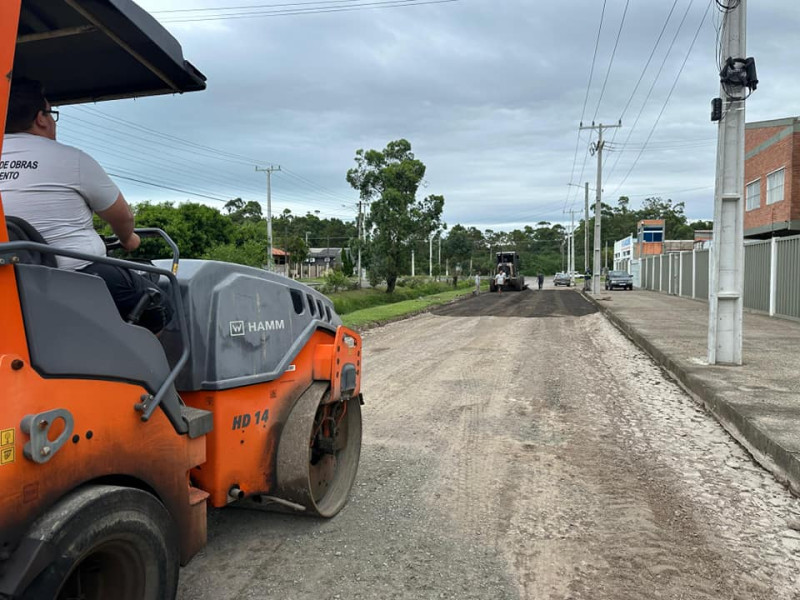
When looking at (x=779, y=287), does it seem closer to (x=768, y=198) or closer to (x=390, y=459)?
(x=768, y=198)

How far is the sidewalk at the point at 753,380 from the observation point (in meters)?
5.61

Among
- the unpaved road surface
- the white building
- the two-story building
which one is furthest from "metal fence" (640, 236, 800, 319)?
the white building

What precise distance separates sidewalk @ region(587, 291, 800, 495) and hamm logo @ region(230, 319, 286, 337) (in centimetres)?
409

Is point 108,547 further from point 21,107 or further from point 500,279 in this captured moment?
point 500,279

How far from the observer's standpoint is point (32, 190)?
2387 millimetres

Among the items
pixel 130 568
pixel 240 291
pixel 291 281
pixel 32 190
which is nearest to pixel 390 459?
pixel 291 281

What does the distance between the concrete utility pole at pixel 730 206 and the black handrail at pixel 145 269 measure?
8.77 meters

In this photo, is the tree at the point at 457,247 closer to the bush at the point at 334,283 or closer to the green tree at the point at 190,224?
the bush at the point at 334,283

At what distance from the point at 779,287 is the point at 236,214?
86.0m

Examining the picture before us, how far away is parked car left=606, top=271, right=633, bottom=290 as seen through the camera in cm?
4756

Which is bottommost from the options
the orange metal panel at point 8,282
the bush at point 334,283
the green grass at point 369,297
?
the green grass at point 369,297

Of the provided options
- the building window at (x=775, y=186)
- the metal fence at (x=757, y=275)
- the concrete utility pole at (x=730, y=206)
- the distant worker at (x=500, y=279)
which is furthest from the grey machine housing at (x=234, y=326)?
the distant worker at (x=500, y=279)

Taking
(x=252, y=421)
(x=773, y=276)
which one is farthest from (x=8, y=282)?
(x=773, y=276)

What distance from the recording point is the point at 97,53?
3.01 metres
